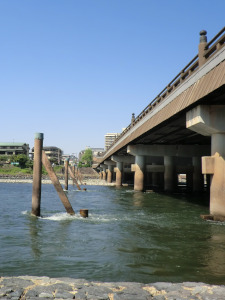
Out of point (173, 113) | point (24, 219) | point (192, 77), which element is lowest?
point (24, 219)

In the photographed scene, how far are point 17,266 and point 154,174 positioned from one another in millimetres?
57892

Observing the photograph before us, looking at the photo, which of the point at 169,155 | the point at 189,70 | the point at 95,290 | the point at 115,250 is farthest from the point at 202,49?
the point at 169,155

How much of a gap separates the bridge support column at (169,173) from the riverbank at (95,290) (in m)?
36.0

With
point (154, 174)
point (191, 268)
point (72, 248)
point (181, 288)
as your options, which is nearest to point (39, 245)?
point (72, 248)

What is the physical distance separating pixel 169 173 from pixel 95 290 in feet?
122

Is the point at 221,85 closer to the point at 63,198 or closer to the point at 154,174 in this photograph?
the point at 63,198

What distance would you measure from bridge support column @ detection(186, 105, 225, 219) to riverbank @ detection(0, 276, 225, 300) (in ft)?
34.1

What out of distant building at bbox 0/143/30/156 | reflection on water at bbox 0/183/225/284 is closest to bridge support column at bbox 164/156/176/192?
reflection on water at bbox 0/183/225/284

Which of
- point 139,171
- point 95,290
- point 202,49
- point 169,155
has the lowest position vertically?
point 95,290

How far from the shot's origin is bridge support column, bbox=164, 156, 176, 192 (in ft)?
137

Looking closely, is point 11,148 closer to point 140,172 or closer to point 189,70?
point 140,172

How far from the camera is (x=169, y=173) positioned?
42281 millimetres

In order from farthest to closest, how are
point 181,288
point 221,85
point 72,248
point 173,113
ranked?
point 173,113, point 221,85, point 72,248, point 181,288

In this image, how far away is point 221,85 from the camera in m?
13.0
